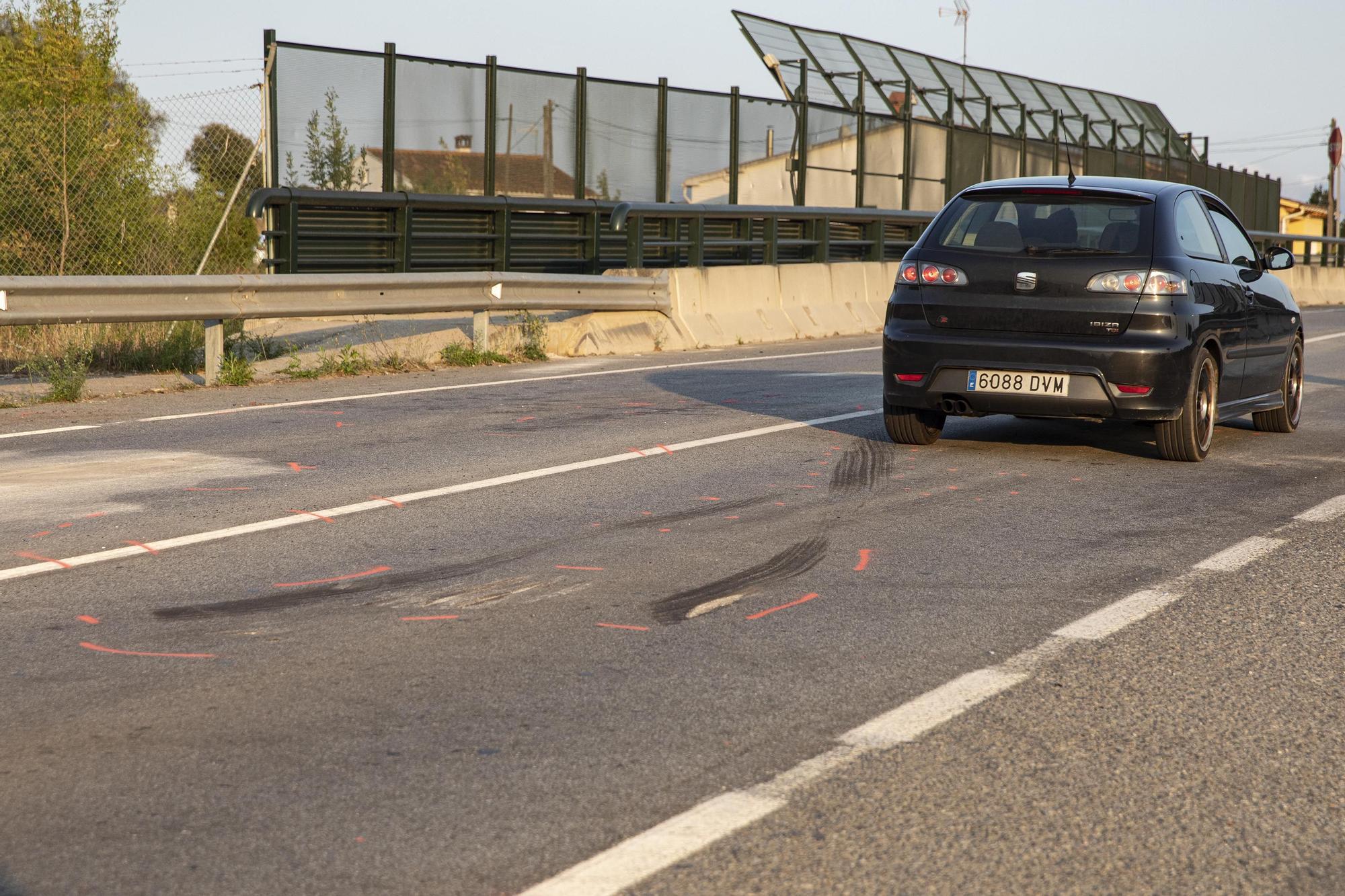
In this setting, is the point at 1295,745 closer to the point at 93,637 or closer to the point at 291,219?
the point at 93,637

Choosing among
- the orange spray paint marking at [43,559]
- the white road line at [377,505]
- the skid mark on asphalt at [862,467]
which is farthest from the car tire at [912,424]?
the orange spray paint marking at [43,559]

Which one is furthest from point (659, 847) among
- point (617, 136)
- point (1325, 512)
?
point (617, 136)

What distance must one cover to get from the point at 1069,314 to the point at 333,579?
15.2ft

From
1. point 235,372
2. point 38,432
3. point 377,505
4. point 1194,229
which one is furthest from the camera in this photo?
point 235,372

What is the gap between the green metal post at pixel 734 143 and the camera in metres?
22.1

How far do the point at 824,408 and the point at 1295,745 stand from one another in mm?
7357

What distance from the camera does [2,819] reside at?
344 centimetres

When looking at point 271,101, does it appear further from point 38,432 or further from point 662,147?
point 38,432

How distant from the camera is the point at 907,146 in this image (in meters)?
26.8

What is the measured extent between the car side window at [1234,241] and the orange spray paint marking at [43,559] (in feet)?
23.1

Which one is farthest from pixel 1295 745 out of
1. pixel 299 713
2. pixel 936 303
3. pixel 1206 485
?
pixel 936 303

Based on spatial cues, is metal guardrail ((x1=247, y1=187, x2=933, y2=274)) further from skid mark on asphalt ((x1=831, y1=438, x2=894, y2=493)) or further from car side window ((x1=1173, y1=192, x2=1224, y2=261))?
car side window ((x1=1173, y1=192, x2=1224, y2=261))

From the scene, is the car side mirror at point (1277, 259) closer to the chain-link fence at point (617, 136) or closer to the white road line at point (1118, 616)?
the white road line at point (1118, 616)

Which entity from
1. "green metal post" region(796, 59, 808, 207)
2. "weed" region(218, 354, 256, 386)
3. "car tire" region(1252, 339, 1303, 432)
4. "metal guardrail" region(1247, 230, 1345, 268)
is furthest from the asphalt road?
"metal guardrail" region(1247, 230, 1345, 268)
